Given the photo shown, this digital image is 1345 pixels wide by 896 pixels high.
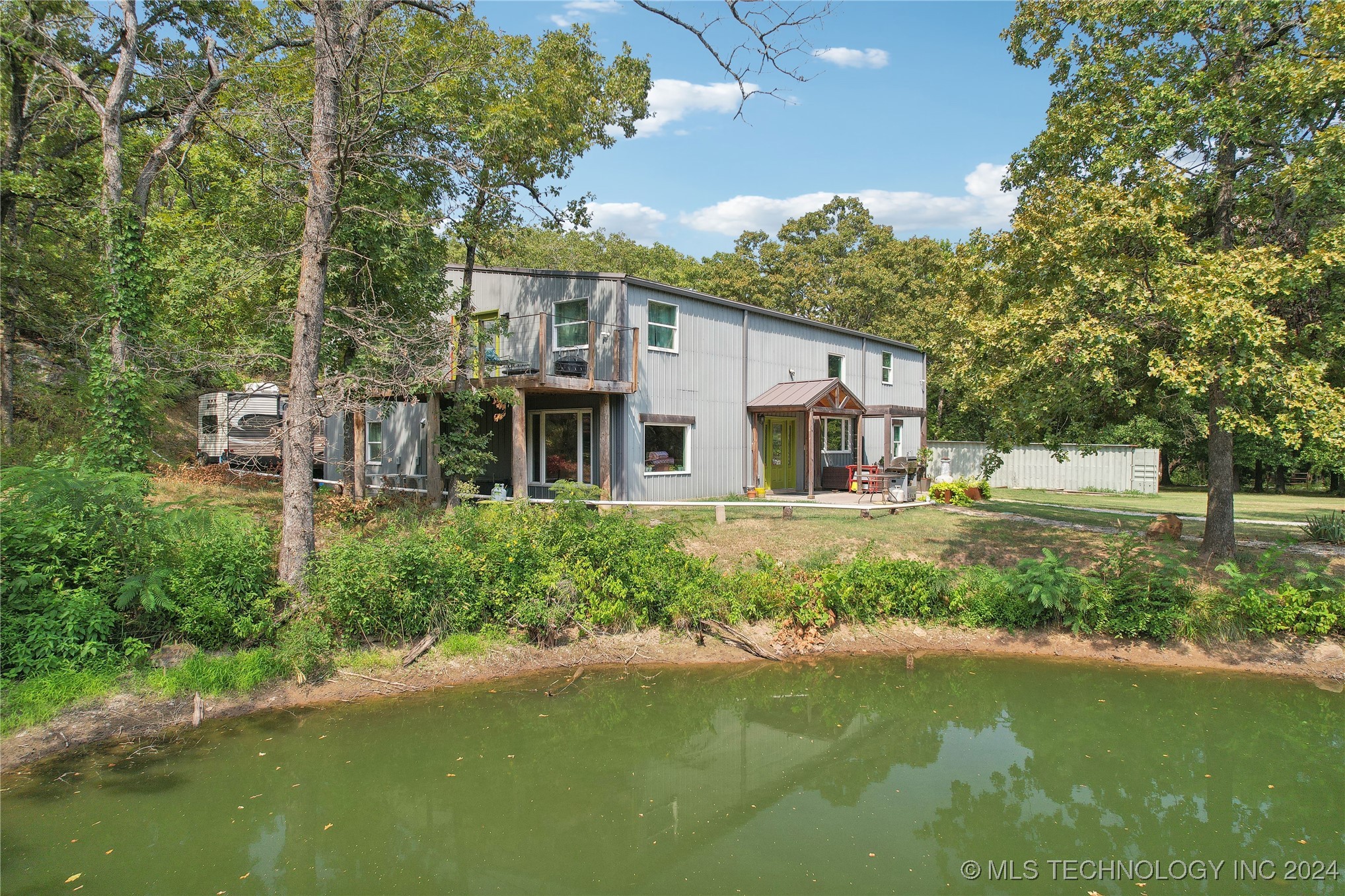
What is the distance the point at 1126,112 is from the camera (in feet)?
32.6

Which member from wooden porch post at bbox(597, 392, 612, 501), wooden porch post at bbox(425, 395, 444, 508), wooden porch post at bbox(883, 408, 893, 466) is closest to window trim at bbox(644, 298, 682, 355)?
wooden porch post at bbox(597, 392, 612, 501)

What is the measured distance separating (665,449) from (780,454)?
4.80 meters

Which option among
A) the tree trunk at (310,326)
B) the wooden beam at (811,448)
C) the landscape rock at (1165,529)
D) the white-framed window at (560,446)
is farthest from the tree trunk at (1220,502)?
the tree trunk at (310,326)

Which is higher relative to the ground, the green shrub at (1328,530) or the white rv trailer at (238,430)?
the white rv trailer at (238,430)

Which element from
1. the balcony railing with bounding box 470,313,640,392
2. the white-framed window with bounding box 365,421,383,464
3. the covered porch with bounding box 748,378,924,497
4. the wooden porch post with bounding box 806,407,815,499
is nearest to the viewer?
the balcony railing with bounding box 470,313,640,392

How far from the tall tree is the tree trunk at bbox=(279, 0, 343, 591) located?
9816 millimetres

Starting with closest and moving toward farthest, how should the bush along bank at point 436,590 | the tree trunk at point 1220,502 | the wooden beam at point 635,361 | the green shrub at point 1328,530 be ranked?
1. the bush along bank at point 436,590
2. the tree trunk at point 1220,502
3. the green shrub at point 1328,530
4. the wooden beam at point 635,361

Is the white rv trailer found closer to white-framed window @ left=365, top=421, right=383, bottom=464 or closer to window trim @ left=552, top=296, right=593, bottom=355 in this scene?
white-framed window @ left=365, top=421, right=383, bottom=464

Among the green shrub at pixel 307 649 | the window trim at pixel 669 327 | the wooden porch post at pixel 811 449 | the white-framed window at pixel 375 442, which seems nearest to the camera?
the green shrub at pixel 307 649

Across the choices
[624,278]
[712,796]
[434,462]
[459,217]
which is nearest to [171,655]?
[712,796]

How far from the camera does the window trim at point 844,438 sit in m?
21.1

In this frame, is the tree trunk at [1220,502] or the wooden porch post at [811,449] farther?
the wooden porch post at [811,449]

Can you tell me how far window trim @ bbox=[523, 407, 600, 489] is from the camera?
52.0 ft

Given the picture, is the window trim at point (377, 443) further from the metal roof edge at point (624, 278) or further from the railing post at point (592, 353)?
the railing post at point (592, 353)
